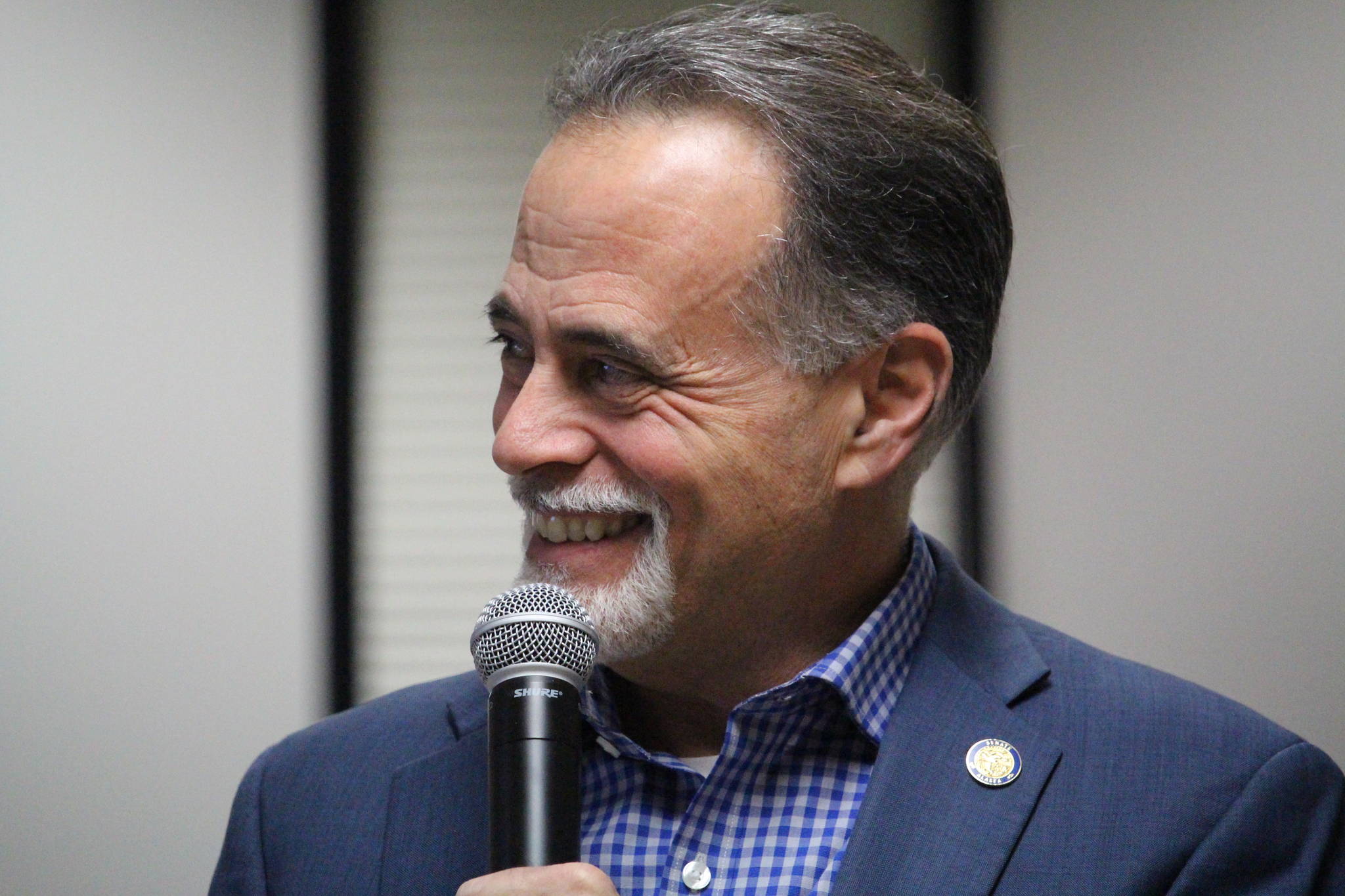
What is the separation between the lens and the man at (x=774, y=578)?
131cm

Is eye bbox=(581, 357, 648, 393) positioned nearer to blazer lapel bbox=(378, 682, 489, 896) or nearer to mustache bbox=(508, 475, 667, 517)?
mustache bbox=(508, 475, 667, 517)

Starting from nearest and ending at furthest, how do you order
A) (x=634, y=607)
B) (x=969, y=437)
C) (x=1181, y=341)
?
(x=634, y=607)
(x=1181, y=341)
(x=969, y=437)

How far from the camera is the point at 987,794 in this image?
1.33 metres

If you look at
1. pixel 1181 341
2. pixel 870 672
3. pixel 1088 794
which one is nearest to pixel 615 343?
pixel 870 672

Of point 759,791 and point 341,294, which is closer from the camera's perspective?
point 759,791

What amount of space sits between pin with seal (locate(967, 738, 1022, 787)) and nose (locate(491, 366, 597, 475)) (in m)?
0.55

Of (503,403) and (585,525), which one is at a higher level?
(503,403)

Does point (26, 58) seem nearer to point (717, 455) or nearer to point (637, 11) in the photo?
point (637, 11)

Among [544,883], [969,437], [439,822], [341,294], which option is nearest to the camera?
[544,883]

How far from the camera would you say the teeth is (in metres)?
1.36

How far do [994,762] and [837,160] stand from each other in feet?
2.37

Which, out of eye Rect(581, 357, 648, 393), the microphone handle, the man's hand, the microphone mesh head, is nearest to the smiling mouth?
eye Rect(581, 357, 648, 393)

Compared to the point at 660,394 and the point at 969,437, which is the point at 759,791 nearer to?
the point at 660,394

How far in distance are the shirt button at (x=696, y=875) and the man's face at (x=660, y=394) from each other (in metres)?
0.24
